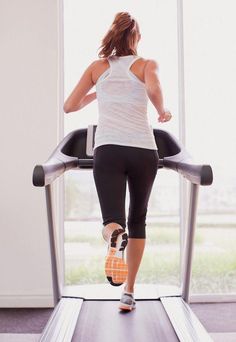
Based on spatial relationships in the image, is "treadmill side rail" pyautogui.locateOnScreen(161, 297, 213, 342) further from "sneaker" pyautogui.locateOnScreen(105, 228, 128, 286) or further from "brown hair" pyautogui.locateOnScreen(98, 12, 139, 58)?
"brown hair" pyautogui.locateOnScreen(98, 12, 139, 58)

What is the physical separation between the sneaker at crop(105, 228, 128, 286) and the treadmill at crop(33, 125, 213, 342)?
0.38m

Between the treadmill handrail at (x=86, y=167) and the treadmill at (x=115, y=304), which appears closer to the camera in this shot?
the treadmill handrail at (x=86, y=167)

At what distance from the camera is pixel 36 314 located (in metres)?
3.42

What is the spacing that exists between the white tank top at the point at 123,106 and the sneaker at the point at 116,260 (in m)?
0.40

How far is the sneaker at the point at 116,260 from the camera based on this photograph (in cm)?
195

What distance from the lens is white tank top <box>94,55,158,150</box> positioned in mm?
2119

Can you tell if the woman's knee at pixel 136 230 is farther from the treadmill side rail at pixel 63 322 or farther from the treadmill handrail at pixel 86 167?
the treadmill side rail at pixel 63 322

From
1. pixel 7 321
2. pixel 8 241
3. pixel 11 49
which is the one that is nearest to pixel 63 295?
pixel 7 321

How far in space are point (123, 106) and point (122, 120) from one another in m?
0.06

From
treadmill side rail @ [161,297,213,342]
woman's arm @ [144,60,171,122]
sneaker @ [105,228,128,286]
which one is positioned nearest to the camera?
sneaker @ [105,228,128,286]

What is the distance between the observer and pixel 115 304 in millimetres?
2801

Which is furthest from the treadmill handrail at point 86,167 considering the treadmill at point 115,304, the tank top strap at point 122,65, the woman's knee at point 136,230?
the tank top strap at point 122,65

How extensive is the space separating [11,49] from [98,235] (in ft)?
5.20

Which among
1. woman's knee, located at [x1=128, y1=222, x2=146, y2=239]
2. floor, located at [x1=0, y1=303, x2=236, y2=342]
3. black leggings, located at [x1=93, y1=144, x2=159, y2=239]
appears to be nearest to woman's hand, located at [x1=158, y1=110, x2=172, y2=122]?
black leggings, located at [x1=93, y1=144, x2=159, y2=239]
